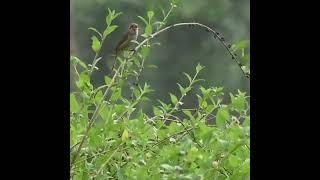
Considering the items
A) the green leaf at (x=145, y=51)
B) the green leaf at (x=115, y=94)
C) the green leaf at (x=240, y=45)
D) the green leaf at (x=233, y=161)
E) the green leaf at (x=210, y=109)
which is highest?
the green leaf at (x=240, y=45)

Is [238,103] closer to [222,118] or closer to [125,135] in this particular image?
[222,118]

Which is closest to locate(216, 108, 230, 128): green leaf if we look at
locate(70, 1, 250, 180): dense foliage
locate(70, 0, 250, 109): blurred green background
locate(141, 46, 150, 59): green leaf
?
locate(70, 1, 250, 180): dense foliage

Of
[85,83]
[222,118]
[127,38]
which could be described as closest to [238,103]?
[222,118]

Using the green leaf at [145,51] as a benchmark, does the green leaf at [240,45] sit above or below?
above

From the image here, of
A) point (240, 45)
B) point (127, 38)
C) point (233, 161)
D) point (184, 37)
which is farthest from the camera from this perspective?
point (184, 37)

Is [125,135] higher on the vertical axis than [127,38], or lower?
lower

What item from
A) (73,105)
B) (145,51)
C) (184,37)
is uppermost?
(184,37)

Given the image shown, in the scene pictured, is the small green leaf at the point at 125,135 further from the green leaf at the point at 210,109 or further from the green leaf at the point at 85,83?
the green leaf at the point at 210,109

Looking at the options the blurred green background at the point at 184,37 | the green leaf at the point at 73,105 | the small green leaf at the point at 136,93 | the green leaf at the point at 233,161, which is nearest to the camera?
the green leaf at the point at 233,161

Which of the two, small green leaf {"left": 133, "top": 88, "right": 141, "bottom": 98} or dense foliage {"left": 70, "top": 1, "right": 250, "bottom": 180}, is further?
small green leaf {"left": 133, "top": 88, "right": 141, "bottom": 98}

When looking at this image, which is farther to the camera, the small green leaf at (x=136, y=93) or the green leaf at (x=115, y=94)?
the small green leaf at (x=136, y=93)

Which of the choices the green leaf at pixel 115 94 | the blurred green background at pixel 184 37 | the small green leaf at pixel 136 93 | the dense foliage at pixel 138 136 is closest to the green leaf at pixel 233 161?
the dense foliage at pixel 138 136

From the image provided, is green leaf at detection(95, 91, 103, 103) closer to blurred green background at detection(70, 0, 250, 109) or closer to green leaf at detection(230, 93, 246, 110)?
green leaf at detection(230, 93, 246, 110)
